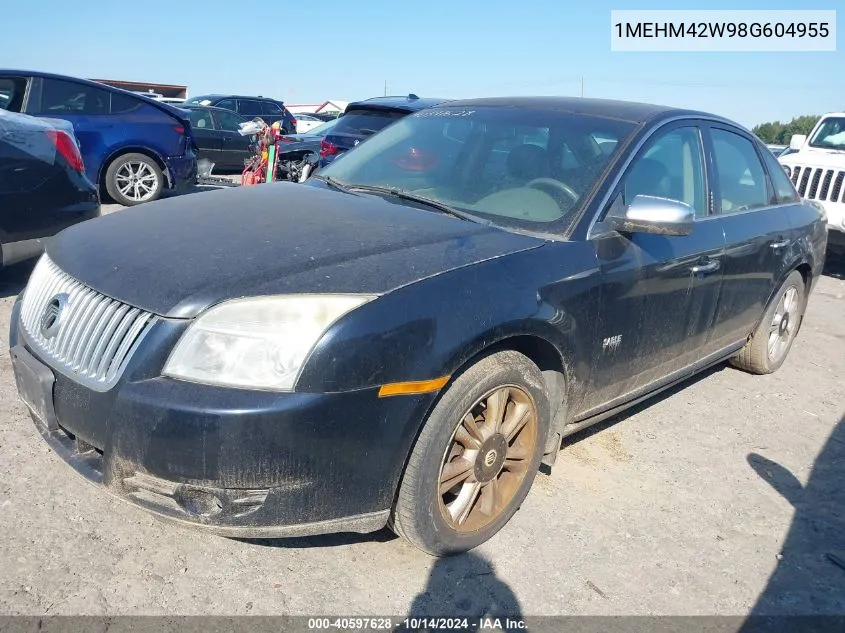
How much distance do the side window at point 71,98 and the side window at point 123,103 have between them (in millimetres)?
60

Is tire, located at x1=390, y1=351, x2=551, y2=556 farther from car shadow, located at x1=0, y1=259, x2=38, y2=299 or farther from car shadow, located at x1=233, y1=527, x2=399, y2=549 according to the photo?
car shadow, located at x1=0, y1=259, x2=38, y2=299

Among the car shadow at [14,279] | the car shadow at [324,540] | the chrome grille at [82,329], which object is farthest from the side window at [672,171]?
the car shadow at [14,279]

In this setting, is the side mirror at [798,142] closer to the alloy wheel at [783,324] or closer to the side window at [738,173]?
the alloy wheel at [783,324]

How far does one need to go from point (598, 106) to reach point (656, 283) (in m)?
1.02

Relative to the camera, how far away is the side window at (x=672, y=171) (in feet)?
10.9

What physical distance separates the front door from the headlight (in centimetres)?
132

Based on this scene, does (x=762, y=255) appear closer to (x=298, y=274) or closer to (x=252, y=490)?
(x=298, y=274)

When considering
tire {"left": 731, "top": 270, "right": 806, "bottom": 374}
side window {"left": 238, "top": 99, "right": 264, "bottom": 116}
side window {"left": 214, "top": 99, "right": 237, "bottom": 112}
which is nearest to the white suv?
tire {"left": 731, "top": 270, "right": 806, "bottom": 374}

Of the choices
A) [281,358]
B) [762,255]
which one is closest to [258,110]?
[762,255]

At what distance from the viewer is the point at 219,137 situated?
14.3m

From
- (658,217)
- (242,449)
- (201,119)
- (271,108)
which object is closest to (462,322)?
(242,449)

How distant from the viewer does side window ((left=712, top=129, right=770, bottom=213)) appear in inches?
156

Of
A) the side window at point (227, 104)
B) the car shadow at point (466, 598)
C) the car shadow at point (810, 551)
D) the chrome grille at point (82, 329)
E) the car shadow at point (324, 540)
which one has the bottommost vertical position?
the car shadow at point (810, 551)

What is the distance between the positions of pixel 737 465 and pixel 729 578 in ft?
3.52
